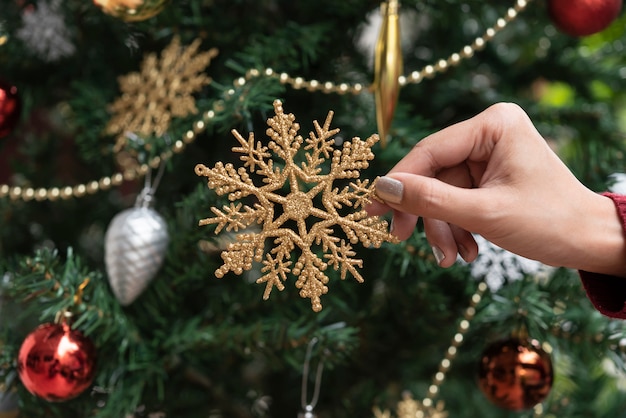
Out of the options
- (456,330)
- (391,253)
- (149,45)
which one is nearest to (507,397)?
(456,330)

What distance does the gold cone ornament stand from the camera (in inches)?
26.8

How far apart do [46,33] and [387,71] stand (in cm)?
50

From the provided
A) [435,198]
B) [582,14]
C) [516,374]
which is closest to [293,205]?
[435,198]

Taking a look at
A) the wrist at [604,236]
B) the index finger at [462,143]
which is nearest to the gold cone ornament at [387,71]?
the index finger at [462,143]

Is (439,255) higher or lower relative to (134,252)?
higher

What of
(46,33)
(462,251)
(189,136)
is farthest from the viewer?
(46,33)

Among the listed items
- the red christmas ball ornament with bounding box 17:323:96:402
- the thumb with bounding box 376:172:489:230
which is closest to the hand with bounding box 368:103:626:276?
the thumb with bounding box 376:172:489:230

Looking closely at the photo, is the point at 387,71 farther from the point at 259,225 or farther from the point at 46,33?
the point at 46,33

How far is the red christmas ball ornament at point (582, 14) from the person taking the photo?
776 mm

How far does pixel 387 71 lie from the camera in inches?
26.8

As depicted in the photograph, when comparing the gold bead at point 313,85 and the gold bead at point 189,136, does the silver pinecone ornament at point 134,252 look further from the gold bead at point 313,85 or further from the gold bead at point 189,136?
the gold bead at point 313,85

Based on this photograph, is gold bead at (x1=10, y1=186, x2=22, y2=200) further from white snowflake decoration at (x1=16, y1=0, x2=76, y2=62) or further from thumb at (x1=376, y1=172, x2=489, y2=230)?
thumb at (x1=376, y1=172, x2=489, y2=230)

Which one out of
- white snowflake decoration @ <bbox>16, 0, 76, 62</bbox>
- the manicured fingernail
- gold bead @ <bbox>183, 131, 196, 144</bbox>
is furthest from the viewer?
white snowflake decoration @ <bbox>16, 0, 76, 62</bbox>

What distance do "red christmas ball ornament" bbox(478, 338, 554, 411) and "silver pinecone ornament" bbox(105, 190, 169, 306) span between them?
38cm
